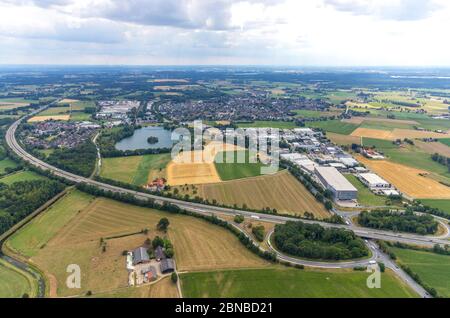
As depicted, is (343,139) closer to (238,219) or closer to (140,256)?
(238,219)

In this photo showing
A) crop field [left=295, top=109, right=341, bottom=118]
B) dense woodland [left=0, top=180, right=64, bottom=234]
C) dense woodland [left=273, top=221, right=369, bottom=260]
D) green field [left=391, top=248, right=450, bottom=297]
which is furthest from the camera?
→ crop field [left=295, top=109, right=341, bottom=118]

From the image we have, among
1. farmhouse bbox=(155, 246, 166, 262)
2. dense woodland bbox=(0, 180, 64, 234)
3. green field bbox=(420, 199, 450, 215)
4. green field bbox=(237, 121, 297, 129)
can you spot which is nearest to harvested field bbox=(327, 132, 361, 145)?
green field bbox=(237, 121, 297, 129)

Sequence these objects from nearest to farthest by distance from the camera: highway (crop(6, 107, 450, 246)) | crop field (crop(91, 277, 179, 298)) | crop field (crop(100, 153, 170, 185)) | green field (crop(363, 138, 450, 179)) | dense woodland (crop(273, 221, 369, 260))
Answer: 1. crop field (crop(91, 277, 179, 298))
2. dense woodland (crop(273, 221, 369, 260))
3. highway (crop(6, 107, 450, 246))
4. crop field (crop(100, 153, 170, 185))
5. green field (crop(363, 138, 450, 179))

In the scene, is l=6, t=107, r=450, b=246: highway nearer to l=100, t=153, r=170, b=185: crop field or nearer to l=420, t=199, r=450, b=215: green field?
l=100, t=153, r=170, b=185: crop field

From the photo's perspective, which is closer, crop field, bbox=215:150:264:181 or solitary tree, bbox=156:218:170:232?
solitary tree, bbox=156:218:170:232

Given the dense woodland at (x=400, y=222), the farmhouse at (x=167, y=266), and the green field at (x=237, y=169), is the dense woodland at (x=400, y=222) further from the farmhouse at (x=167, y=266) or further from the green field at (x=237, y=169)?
the farmhouse at (x=167, y=266)

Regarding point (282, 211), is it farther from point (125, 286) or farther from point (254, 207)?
point (125, 286)
